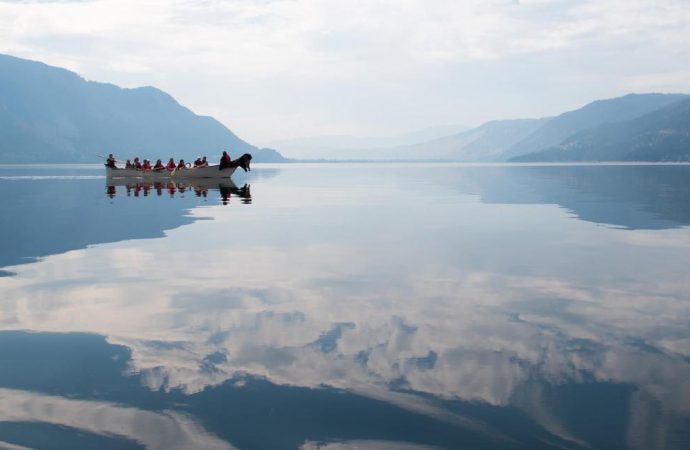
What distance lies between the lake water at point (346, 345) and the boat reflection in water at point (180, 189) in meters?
35.8

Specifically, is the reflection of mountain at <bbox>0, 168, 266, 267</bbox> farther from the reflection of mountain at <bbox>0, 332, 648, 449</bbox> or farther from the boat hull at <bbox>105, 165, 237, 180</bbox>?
the boat hull at <bbox>105, 165, 237, 180</bbox>

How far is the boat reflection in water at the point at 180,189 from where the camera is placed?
69125 millimetres

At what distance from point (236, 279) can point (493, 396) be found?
482 inches

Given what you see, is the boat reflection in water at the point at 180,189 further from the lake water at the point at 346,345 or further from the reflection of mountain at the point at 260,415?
the reflection of mountain at the point at 260,415

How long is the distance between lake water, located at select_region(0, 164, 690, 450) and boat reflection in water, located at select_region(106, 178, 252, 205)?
117 feet

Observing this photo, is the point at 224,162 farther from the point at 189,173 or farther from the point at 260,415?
the point at 260,415

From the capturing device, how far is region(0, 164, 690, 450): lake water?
9.61m

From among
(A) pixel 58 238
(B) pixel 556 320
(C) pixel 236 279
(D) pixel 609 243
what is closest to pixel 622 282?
(B) pixel 556 320

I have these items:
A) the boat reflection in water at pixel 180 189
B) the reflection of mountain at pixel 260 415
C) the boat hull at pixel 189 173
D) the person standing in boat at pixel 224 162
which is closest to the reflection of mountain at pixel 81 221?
Result: the boat reflection in water at pixel 180 189

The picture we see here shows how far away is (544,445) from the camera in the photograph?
29.6 ft

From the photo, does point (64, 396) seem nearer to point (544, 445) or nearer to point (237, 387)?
point (237, 387)

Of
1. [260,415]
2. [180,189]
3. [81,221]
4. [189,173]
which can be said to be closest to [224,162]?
[189,173]

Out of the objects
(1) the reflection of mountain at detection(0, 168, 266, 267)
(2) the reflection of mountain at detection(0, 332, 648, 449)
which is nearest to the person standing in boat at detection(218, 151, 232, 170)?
(1) the reflection of mountain at detection(0, 168, 266, 267)

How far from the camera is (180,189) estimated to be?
80312mm
